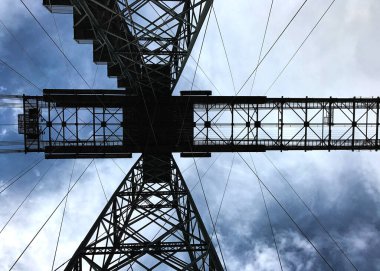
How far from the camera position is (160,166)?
70.0 ft

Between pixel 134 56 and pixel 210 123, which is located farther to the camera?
pixel 210 123

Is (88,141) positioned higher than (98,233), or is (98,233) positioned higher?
(88,141)

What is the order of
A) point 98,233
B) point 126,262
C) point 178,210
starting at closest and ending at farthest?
point 126,262 < point 98,233 < point 178,210

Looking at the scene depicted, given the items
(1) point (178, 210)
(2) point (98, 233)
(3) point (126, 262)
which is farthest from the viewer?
(1) point (178, 210)

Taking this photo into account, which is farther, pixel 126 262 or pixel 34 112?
pixel 34 112

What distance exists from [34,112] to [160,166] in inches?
302

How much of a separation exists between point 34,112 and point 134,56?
7143mm

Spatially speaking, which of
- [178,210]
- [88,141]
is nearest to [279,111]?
[178,210]

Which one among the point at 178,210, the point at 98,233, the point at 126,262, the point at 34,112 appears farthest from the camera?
the point at 34,112

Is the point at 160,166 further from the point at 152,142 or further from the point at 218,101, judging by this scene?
the point at 218,101

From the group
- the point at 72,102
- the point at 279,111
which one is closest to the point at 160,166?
the point at 72,102

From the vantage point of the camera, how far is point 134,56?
58.7 ft

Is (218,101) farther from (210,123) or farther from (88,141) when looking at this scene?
(88,141)

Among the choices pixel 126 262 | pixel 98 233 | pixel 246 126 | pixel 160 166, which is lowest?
pixel 126 262
